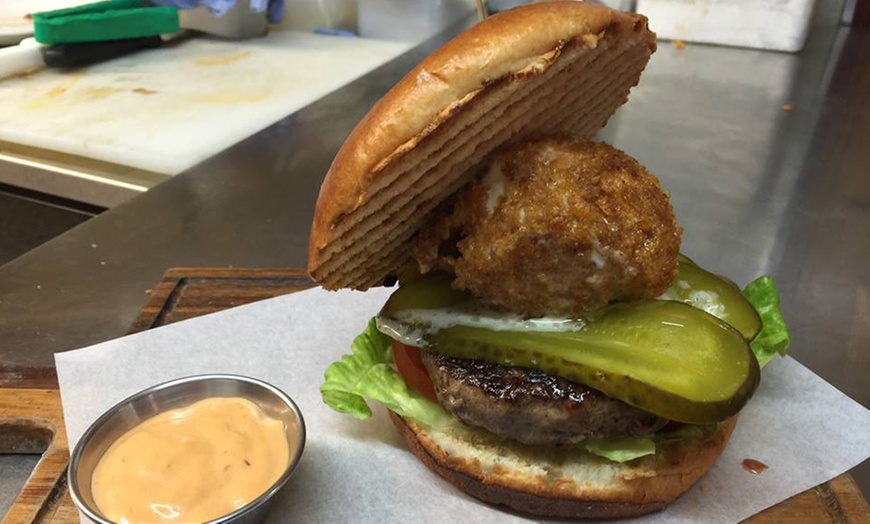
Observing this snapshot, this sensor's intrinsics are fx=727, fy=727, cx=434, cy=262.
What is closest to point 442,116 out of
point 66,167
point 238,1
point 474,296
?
point 474,296

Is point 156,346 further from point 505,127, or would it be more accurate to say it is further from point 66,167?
point 66,167

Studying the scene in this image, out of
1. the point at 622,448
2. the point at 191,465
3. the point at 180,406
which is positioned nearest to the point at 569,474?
the point at 622,448

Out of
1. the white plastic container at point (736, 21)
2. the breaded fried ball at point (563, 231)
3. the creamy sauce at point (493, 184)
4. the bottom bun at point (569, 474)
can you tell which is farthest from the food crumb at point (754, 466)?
the white plastic container at point (736, 21)

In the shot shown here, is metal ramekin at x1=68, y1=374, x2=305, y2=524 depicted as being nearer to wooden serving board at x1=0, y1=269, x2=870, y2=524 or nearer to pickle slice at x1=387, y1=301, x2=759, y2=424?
A: wooden serving board at x1=0, y1=269, x2=870, y2=524

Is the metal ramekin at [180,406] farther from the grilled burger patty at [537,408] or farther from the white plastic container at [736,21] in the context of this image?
the white plastic container at [736,21]

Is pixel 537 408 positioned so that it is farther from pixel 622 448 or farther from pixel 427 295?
pixel 427 295

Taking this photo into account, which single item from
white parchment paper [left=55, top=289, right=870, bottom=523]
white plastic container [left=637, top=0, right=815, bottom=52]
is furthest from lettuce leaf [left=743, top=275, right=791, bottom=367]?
white plastic container [left=637, top=0, right=815, bottom=52]
